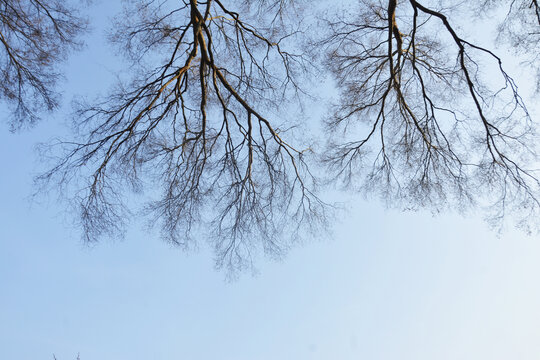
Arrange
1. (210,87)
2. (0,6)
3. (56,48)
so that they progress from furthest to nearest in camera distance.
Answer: (210,87), (56,48), (0,6)

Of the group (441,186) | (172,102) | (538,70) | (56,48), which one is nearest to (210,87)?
(172,102)

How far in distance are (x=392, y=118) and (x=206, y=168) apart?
3.18 metres

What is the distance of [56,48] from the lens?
736 cm

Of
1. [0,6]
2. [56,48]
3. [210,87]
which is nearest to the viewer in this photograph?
[0,6]

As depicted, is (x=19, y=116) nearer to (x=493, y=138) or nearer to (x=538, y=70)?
(x=493, y=138)

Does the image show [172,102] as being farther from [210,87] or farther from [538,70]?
[538,70]

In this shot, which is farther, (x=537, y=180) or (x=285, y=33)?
(x=285, y=33)

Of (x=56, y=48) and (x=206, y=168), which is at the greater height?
(x=56, y=48)

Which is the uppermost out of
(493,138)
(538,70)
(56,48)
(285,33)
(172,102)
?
(285,33)

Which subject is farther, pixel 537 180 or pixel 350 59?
pixel 350 59

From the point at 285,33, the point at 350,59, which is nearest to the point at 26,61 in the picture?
the point at 285,33

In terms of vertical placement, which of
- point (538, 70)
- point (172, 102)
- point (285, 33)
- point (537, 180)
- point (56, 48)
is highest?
point (285, 33)

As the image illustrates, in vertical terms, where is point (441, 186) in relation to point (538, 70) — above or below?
below

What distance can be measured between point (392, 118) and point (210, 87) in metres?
3.05
